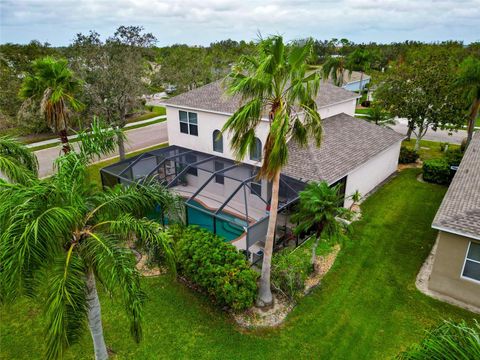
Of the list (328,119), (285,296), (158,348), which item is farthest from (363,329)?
(328,119)

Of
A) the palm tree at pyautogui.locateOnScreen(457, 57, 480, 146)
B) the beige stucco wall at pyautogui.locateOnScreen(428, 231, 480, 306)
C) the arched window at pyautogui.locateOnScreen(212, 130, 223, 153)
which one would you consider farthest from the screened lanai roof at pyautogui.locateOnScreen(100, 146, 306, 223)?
the palm tree at pyautogui.locateOnScreen(457, 57, 480, 146)

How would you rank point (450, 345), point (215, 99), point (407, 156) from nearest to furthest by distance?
point (450, 345)
point (215, 99)
point (407, 156)

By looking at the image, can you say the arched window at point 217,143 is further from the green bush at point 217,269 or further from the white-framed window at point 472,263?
the white-framed window at point 472,263

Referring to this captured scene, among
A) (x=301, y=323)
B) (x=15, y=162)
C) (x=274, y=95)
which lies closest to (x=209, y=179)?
(x=274, y=95)

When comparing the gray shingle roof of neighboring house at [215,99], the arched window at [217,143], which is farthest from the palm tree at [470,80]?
the arched window at [217,143]

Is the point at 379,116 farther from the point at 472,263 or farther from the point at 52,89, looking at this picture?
the point at 52,89

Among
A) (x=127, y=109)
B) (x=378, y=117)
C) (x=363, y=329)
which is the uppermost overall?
(x=127, y=109)

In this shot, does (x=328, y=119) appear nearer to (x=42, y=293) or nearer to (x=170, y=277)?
(x=170, y=277)
